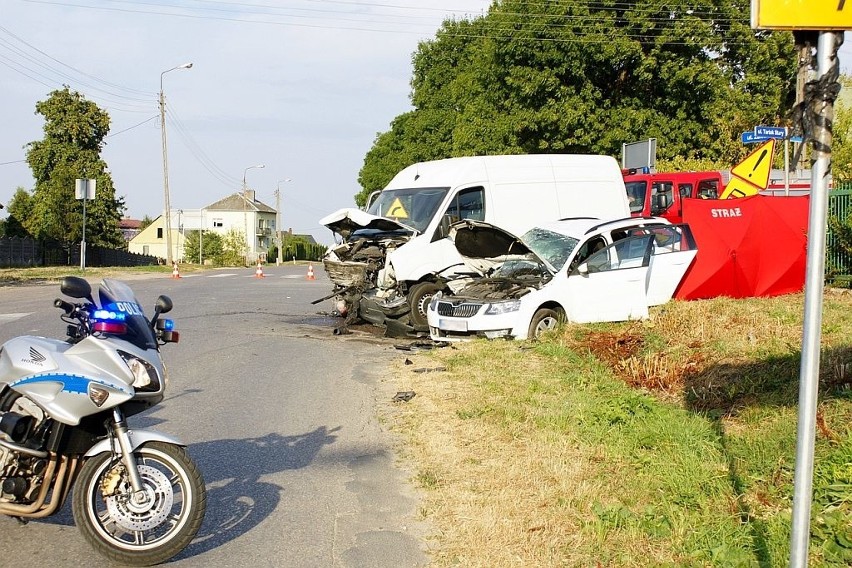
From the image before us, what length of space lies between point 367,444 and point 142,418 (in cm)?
217

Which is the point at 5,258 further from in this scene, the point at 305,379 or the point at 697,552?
the point at 697,552

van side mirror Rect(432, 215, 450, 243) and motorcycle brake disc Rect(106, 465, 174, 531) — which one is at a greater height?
van side mirror Rect(432, 215, 450, 243)

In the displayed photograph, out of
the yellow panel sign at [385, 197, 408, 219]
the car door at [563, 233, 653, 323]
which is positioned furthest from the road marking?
the car door at [563, 233, 653, 323]

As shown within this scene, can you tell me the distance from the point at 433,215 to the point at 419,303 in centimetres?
174

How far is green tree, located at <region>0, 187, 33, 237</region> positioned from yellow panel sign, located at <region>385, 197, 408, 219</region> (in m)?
51.0

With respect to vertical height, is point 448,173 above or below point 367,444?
above

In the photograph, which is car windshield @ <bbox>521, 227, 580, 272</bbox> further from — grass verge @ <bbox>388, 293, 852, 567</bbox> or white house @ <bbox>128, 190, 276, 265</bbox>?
white house @ <bbox>128, 190, 276, 265</bbox>

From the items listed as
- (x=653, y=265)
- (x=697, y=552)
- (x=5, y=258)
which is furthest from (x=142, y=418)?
(x=5, y=258)

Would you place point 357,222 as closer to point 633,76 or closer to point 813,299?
point 813,299

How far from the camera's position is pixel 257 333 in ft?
47.9

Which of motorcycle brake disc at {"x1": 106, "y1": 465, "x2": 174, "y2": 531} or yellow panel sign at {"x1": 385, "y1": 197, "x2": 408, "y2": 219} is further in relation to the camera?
yellow panel sign at {"x1": 385, "y1": 197, "x2": 408, "y2": 219}

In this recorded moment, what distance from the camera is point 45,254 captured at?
4578 centimetres

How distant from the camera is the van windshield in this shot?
15023 millimetres

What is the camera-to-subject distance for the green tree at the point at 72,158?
61438mm
